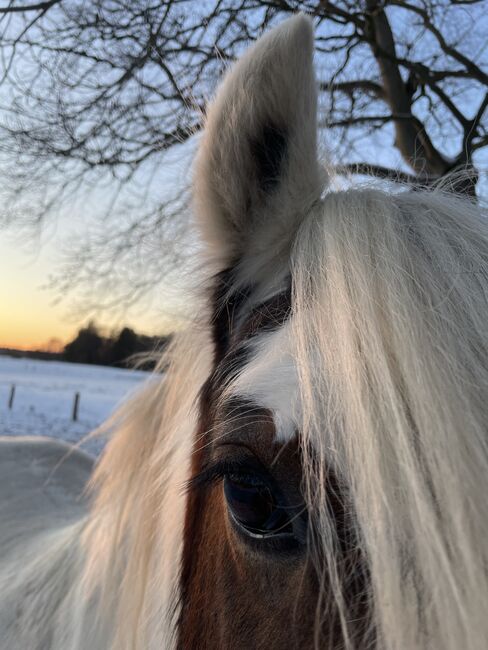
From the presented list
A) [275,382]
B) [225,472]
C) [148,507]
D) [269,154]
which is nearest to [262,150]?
[269,154]

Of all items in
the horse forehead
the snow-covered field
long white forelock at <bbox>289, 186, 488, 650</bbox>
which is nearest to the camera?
long white forelock at <bbox>289, 186, 488, 650</bbox>

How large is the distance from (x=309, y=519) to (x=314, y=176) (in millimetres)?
662

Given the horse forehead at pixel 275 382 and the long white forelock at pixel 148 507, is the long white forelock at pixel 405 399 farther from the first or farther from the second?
the long white forelock at pixel 148 507

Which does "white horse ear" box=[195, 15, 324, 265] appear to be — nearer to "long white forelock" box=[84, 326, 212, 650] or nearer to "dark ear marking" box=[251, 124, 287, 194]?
"dark ear marking" box=[251, 124, 287, 194]

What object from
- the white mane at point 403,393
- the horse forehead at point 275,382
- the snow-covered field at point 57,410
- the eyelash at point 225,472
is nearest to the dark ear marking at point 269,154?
the white mane at point 403,393

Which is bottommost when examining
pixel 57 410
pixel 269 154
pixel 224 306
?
pixel 57 410

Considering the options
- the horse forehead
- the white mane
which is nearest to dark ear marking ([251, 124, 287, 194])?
the white mane

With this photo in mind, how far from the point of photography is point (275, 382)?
2.67ft

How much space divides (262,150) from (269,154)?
17 mm

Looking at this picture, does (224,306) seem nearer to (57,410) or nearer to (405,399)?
(405,399)

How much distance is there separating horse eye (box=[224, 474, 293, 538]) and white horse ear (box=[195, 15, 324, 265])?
0.49 meters

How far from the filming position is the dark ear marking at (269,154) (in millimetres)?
1039

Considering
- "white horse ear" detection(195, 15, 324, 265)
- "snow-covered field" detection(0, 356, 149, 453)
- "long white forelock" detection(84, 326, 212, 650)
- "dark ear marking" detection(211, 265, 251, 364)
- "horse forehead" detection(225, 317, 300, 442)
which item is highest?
"white horse ear" detection(195, 15, 324, 265)

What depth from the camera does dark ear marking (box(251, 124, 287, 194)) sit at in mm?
1039
